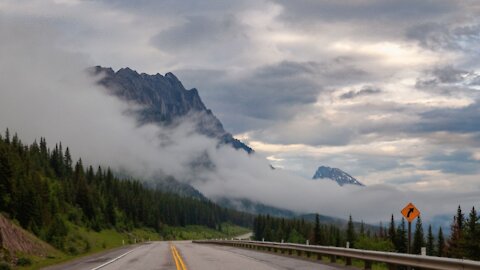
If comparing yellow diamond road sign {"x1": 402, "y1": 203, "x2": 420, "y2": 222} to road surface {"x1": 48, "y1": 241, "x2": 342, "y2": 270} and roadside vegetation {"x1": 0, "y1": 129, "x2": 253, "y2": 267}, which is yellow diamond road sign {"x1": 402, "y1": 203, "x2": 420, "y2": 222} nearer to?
road surface {"x1": 48, "y1": 241, "x2": 342, "y2": 270}

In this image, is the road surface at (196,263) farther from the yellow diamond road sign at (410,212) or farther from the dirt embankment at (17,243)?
the dirt embankment at (17,243)

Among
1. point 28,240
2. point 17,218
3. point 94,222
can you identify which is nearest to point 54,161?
point 94,222

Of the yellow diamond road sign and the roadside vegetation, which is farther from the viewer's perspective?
the roadside vegetation

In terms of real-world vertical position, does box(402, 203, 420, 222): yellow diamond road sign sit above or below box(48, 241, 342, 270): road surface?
above

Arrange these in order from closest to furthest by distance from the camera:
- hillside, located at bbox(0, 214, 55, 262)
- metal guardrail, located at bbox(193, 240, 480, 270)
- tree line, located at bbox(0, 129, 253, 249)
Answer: metal guardrail, located at bbox(193, 240, 480, 270) < hillside, located at bbox(0, 214, 55, 262) < tree line, located at bbox(0, 129, 253, 249)

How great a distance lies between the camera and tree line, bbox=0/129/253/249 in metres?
74.3

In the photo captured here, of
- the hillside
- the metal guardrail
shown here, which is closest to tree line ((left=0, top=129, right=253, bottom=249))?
the hillside

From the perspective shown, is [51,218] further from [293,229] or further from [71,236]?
[293,229]

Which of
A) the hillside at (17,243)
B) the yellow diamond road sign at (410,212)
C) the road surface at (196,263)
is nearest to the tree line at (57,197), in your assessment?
the hillside at (17,243)

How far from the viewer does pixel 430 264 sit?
54.8 feet

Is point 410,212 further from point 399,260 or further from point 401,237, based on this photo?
point 401,237

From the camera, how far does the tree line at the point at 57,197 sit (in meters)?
74.3

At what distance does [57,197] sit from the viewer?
112938mm

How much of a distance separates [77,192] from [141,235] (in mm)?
42791
